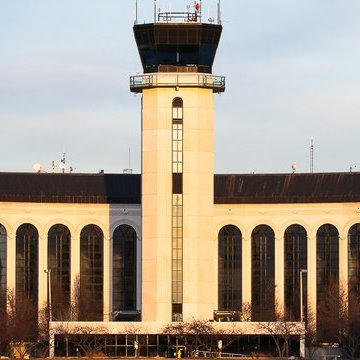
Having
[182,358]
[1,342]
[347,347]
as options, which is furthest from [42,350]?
[347,347]

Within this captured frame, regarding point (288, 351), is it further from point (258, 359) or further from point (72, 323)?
point (72, 323)

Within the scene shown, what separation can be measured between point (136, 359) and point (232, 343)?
12113 mm

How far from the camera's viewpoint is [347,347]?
199 meters

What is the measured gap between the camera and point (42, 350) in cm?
19862

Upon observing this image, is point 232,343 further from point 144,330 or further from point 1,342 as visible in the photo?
point 1,342

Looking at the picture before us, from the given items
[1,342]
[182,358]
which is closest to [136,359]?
[182,358]

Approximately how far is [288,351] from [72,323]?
20.0 metres

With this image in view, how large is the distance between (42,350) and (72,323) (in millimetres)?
5284

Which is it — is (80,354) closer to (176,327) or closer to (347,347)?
(176,327)

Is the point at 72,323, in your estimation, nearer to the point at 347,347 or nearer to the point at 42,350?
the point at 42,350

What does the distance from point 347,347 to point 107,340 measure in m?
22.7

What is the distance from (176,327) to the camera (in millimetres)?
195625

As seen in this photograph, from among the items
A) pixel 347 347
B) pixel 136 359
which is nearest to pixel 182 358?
pixel 136 359

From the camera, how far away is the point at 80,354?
194875mm
